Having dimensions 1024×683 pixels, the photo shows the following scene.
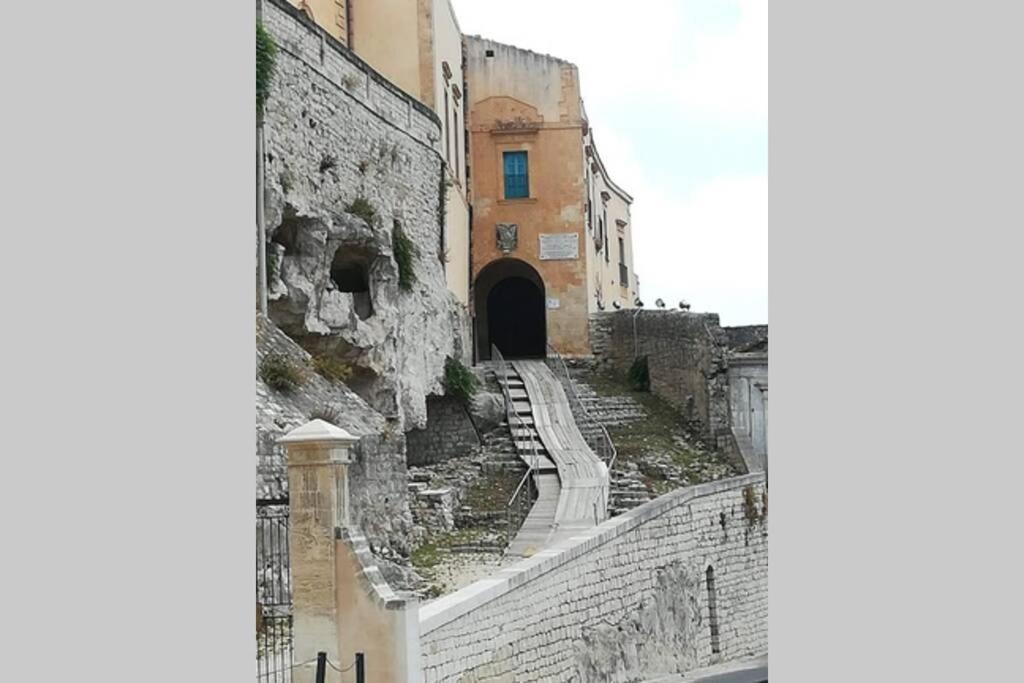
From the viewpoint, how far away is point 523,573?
12.2 metres

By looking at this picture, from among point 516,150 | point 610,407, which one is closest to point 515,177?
point 516,150

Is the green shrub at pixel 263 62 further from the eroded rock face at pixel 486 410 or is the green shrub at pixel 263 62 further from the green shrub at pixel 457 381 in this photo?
the eroded rock face at pixel 486 410

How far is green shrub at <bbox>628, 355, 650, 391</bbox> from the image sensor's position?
24609mm

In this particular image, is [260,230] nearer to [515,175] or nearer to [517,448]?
[517,448]

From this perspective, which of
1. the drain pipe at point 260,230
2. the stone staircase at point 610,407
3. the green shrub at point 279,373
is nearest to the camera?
the green shrub at point 279,373

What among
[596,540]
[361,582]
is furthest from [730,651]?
[361,582]

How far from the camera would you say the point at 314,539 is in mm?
9258

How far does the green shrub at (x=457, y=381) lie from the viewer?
20.5 m

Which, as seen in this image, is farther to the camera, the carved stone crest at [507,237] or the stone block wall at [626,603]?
the carved stone crest at [507,237]

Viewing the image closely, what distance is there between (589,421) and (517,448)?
202 cm

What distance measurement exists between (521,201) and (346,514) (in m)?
17.1

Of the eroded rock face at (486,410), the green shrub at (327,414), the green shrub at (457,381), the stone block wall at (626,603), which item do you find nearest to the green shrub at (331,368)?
the green shrub at (327,414)

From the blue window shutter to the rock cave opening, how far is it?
328 inches

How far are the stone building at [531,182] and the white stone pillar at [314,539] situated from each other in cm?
1614
